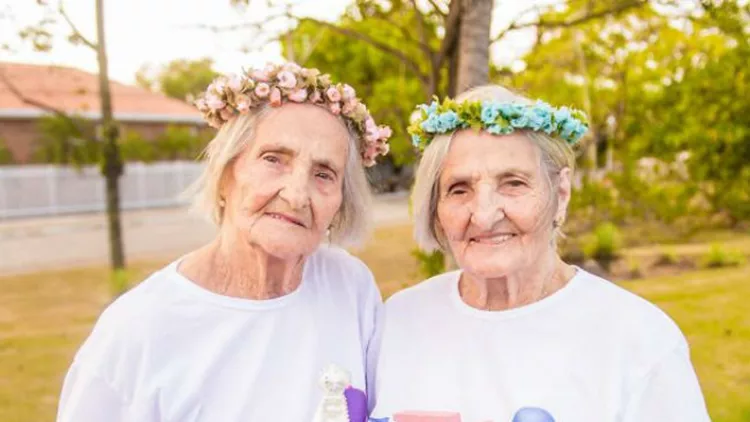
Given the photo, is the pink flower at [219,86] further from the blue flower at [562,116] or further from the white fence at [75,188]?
the white fence at [75,188]

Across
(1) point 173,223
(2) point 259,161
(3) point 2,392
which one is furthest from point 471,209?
(1) point 173,223

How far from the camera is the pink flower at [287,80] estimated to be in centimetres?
218

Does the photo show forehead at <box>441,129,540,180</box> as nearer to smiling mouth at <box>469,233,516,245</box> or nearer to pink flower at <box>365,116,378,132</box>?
smiling mouth at <box>469,233,516,245</box>

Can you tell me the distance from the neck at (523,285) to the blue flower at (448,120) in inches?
16.6

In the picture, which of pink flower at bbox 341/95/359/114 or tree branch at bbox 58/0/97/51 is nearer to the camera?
pink flower at bbox 341/95/359/114

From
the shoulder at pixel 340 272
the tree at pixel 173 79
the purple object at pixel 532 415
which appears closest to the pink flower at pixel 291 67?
the shoulder at pixel 340 272

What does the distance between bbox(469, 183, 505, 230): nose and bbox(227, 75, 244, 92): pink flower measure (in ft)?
2.37

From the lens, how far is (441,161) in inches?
87.8

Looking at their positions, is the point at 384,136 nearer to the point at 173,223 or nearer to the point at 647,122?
the point at 647,122

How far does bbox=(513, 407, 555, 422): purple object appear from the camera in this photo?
2002 millimetres

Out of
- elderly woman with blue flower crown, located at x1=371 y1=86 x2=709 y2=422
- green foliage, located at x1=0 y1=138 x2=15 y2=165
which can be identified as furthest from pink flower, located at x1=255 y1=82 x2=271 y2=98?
green foliage, located at x1=0 y1=138 x2=15 y2=165

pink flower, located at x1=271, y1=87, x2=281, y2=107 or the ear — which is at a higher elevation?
pink flower, located at x1=271, y1=87, x2=281, y2=107

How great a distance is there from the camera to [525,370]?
2.09 meters

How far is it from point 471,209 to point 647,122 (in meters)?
14.1
